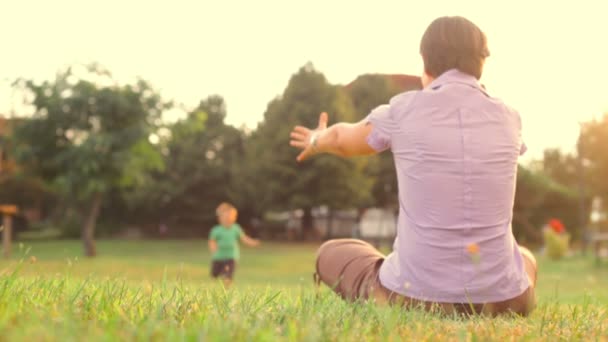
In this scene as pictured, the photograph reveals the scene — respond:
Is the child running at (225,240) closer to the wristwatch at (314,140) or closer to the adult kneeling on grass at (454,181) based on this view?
the wristwatch at (314,140)

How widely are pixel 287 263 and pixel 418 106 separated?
65.1ft

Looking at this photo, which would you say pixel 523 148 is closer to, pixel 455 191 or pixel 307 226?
pixel 455 191

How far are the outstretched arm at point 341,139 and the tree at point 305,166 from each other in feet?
101

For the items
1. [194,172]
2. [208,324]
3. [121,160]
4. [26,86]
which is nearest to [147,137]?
[121,160]

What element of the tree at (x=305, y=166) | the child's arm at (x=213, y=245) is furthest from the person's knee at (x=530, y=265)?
the tree at (x=305, y=166)

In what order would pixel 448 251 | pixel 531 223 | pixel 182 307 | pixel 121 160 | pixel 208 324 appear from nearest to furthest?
pixel 208 324 < pixel 182 307 < pixel 448 251 < pixel 121 160 < pixel 531 223

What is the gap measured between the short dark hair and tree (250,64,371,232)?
3116 cm

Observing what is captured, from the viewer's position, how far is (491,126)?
10.4 ft

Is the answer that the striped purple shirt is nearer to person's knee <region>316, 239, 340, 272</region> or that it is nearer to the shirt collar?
the shirt collar

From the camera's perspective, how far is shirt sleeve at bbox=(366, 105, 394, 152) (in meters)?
3.28

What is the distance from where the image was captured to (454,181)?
311 centimetres

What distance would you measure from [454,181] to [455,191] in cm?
5

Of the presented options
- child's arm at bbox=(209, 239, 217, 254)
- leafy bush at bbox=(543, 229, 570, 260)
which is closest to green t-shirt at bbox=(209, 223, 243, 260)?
child's arm at bbox=(209, 239, 217, 254)

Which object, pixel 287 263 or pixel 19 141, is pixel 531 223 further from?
pixel 19 141
